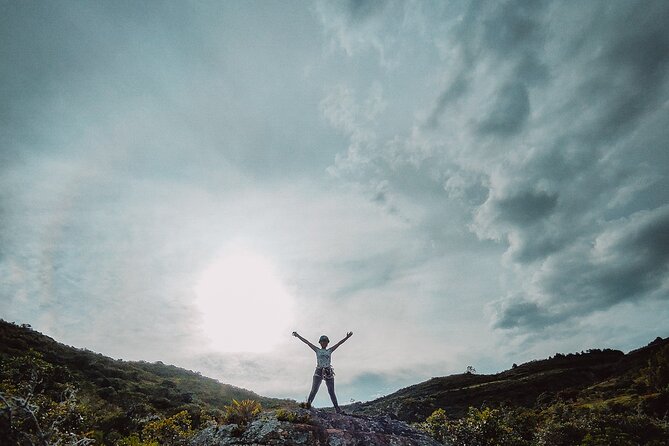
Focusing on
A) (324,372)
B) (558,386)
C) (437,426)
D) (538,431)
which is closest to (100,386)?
(324,372)

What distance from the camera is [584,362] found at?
66.4m

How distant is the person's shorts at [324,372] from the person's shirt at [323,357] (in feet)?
0.43

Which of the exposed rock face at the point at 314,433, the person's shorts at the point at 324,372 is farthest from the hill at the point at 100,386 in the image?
the person's shorts at the point at 324,372

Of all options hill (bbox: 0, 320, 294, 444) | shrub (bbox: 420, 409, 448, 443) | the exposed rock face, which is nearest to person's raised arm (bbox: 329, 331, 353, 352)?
the exposed rock face

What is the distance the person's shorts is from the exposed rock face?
3.99 feet

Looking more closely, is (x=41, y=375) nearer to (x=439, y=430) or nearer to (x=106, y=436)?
(x=106, y=436)

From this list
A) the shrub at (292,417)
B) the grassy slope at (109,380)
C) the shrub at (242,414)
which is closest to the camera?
the shrub at (292,417)

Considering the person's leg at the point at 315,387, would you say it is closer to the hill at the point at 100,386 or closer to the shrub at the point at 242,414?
the shrub at the point at 242,414

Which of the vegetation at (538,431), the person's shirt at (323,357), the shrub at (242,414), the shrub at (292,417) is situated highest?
the person's shirt at (323,357)

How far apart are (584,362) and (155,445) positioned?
252ft

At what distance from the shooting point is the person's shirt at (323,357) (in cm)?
1266

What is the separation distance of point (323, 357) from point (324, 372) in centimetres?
50

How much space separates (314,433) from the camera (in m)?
10.9

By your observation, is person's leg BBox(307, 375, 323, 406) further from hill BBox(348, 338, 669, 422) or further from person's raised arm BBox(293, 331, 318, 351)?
hill BBox(348, 338, 669, 422)
